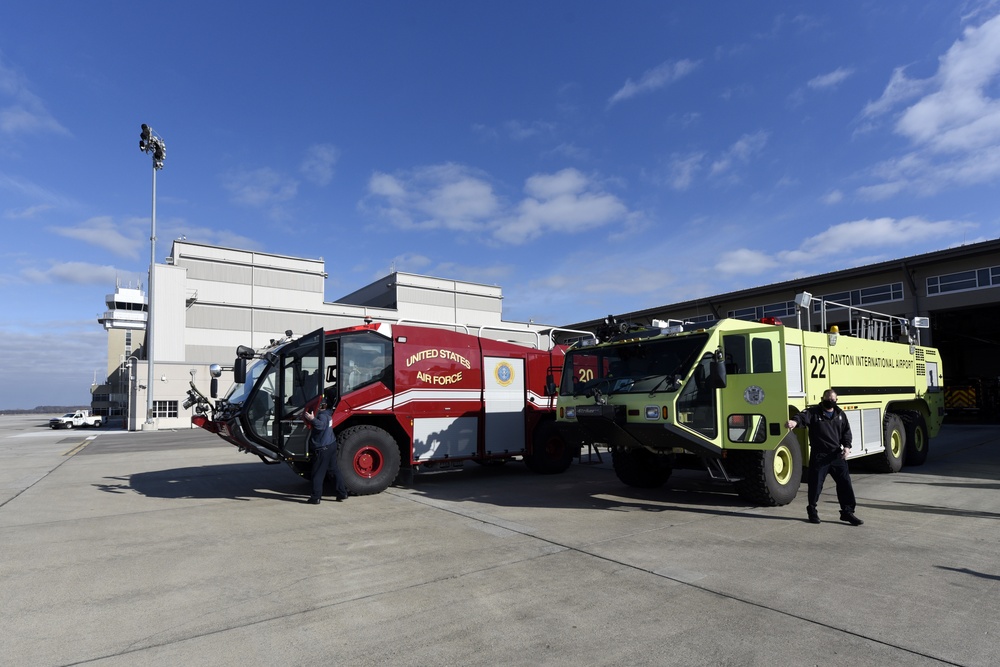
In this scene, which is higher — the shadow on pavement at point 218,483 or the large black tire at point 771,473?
the large black tire at point 771,473

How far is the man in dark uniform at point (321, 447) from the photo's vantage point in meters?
8.68

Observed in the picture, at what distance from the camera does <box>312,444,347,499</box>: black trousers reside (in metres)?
8.77

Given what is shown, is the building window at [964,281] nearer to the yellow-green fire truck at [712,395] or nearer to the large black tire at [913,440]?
the large black tire at [913,440]

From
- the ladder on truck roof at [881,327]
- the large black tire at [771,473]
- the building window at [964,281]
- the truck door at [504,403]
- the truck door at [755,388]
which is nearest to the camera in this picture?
the truck door at [755,388]

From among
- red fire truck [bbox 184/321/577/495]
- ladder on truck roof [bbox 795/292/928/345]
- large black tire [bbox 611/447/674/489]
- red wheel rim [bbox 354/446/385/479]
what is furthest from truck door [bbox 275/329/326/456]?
ladder on truck roof [bbox 795/292/928/345]

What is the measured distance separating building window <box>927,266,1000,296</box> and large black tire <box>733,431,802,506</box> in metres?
22.1

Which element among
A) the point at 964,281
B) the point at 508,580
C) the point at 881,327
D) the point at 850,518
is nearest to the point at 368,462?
the point at 508,580

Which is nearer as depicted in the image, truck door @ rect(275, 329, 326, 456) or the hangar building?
truck door @ rect(275, 329, 326, 456)

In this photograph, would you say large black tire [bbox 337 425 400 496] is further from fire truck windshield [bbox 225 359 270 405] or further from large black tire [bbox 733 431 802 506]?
large black tire [bbox 733 431 802 506]

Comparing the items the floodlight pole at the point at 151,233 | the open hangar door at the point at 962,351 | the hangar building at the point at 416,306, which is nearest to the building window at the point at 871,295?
the hangar building at the point at 416,306

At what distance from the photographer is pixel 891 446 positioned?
35.0 ft

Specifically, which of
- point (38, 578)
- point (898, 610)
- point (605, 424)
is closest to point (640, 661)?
point (898, 610)

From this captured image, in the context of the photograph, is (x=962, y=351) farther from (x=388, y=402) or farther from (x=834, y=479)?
(x=388, y=402)

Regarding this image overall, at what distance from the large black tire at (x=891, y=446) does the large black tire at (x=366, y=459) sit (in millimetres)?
8612
